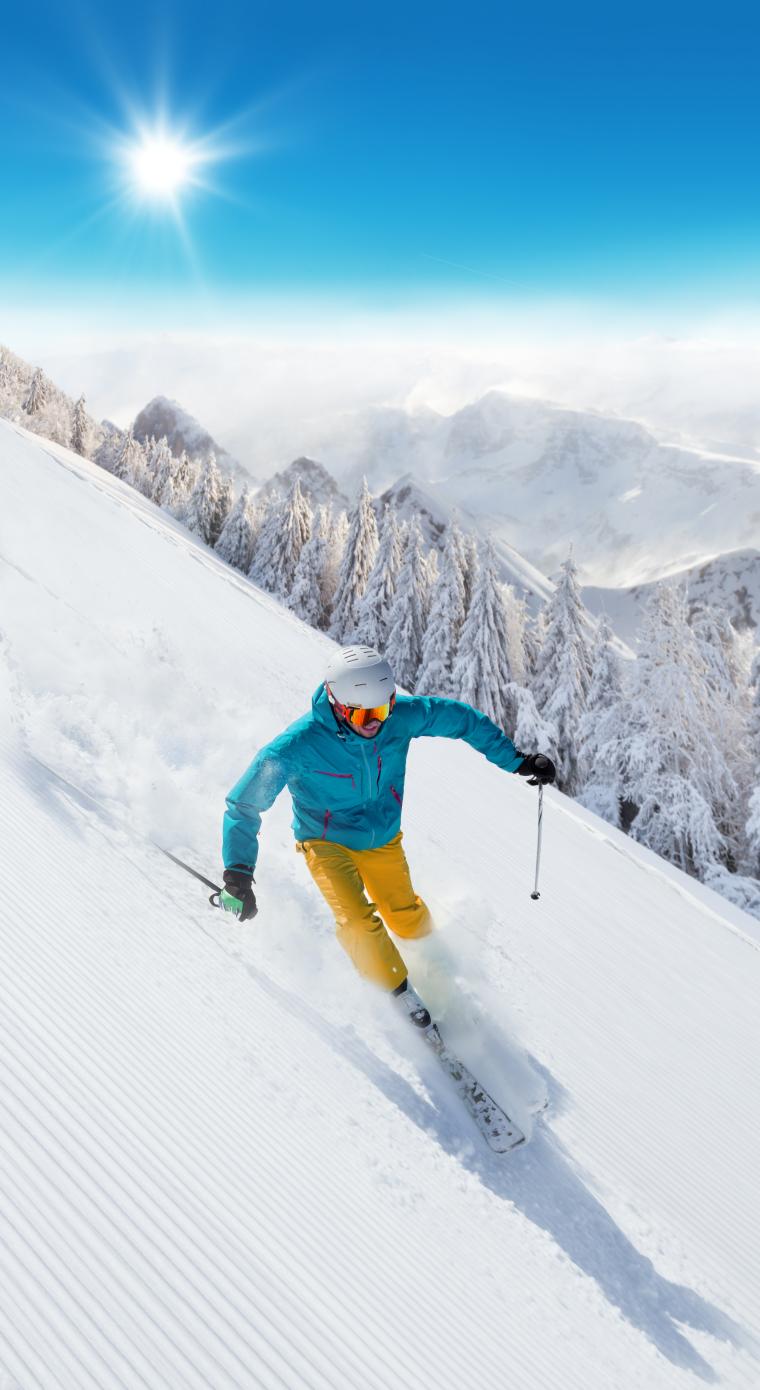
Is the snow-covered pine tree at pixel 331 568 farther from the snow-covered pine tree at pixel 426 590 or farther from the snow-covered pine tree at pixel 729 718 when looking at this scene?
the snow-covered pine tree at pixel 729 718

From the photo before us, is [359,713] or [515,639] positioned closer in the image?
[359,713]

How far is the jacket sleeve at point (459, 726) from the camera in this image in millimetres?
5125

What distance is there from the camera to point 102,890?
4.49 metres

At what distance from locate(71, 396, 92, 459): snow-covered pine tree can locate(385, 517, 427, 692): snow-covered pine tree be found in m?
48.5

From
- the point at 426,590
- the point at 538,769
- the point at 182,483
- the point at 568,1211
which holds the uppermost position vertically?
the point at 426,590

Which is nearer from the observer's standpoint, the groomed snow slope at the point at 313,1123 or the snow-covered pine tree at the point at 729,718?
the groomed snow slope at the point at 313,1123

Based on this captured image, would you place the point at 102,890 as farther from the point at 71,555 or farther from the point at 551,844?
the point at 71,555

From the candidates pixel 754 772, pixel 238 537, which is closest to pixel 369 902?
pixel 754 772

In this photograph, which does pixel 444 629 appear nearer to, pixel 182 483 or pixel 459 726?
pixel 459 726

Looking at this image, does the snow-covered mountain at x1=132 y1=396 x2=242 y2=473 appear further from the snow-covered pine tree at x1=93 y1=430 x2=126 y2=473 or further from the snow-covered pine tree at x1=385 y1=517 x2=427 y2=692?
the snow-covered pine tree at x1=385 y1=517 x2=427 y2=692

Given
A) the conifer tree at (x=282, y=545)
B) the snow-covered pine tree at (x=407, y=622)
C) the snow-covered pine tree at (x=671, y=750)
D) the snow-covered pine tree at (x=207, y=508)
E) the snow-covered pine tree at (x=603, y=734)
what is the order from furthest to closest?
the snow-covered pine tree at (x=207, y=508)
the conifer tree at (x=282, y=545)
the snow-covered pine tree at (x=407, y=622)
the snow-covered pine tree at (x=603, y=734)
the snow-covered pine tree at (x=671, y=750)

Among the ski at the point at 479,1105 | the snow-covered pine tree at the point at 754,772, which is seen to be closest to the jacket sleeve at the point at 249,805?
the ski at the point at 479,1105

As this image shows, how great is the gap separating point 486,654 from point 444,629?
322cm

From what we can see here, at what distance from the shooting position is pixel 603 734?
26.3 m
